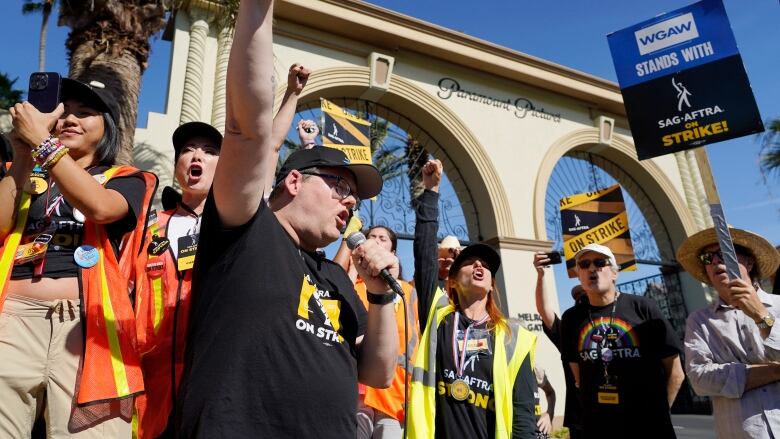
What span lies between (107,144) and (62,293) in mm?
765

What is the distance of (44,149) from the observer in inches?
73.0

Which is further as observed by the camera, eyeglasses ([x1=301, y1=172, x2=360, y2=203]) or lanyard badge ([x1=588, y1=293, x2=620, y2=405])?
lanyard badge ([x1=588, y1=293, x2=620, y2=405])

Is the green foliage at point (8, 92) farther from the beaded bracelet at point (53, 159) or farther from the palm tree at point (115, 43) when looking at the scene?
the beaded bracelet at point (53, 159)

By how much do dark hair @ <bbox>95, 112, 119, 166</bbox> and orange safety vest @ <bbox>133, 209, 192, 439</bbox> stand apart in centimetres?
59

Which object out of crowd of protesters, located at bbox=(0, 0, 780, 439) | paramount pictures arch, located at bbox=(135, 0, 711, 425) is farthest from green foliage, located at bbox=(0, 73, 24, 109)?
crowd of protesters, located at bbox=(0, 0, 780, 439)

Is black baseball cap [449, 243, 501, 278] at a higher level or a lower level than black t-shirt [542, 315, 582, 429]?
higher

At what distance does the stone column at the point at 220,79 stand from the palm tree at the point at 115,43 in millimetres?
2106

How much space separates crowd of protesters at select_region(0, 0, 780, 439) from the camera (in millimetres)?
1368

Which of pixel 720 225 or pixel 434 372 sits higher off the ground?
pixel 720 225

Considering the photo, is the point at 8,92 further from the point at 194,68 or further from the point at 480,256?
the point at 480,256

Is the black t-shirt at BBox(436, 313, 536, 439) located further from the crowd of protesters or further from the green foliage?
the green foliage

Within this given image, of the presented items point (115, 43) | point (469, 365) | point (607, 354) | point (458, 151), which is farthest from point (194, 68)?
point (607, 354)

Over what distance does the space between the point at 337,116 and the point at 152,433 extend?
6356 mm

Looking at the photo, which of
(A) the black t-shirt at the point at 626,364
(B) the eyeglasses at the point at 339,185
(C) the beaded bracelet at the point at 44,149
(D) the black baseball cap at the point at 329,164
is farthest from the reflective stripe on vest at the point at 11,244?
(A) the black t-shirt at the point at 626,364
